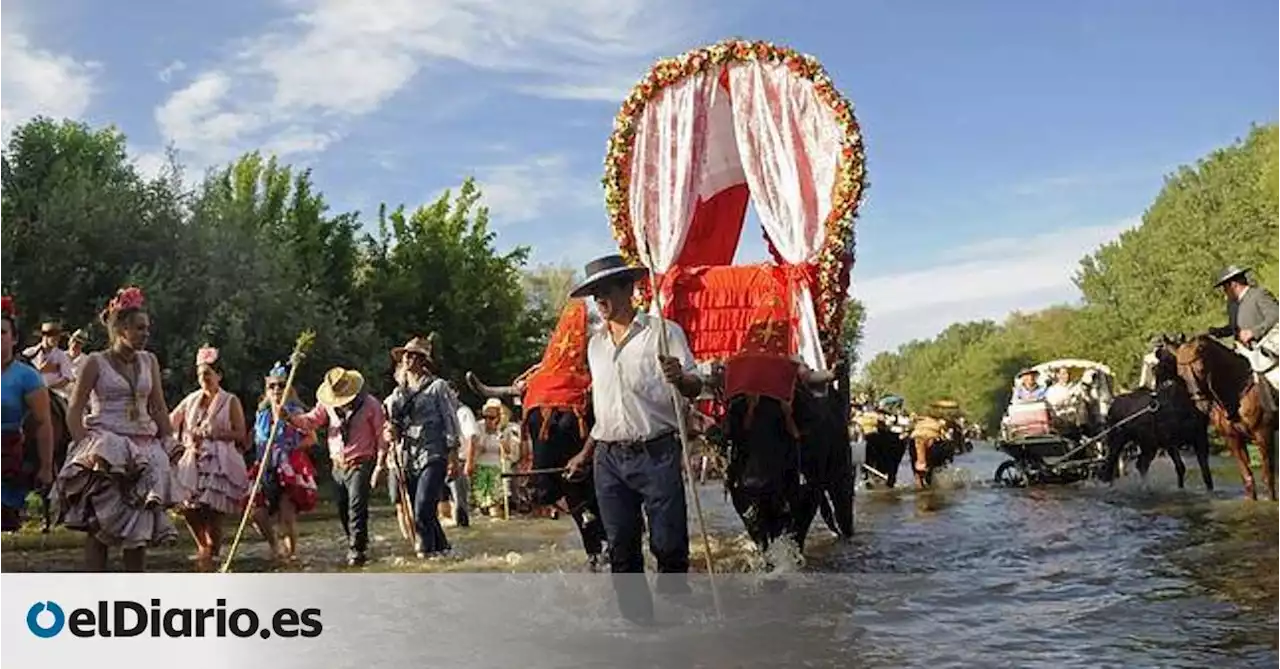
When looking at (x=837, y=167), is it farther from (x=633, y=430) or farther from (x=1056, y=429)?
(x=1056, y=429)

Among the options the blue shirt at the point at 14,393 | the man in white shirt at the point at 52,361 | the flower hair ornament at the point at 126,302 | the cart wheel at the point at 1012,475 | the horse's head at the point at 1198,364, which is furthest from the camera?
the cart wheel at the point at 1012,475

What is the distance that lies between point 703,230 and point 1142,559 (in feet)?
18.8

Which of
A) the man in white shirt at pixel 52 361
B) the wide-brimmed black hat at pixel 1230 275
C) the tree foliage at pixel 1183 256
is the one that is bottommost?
the man in white shirt at pixel 52 361

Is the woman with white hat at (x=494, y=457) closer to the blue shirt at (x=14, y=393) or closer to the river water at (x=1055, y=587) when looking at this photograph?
the river water at (x=1055, y=587)

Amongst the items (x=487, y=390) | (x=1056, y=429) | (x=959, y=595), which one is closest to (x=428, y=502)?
(x=487, y=390)

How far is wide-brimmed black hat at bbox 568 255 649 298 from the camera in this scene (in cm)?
641

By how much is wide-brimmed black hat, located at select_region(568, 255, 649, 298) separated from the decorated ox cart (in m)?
3.37

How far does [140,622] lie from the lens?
626cm

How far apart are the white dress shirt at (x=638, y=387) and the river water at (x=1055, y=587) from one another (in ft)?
4.30

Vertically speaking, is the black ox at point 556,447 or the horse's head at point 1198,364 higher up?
the horse's head at point 1198,364

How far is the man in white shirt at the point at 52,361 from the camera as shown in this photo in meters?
12.2

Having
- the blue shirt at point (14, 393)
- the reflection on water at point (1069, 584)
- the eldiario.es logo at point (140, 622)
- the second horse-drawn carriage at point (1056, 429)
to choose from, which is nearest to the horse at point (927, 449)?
the second horse-drawn carriage at point (1056, 429)

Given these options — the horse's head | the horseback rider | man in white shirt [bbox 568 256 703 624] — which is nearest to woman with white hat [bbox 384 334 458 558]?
man in white shirt [bbox 568 256 703 624]

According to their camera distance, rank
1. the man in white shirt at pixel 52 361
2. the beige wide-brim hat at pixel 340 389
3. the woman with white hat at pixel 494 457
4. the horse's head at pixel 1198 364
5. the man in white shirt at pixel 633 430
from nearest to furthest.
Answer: the man in white shirt at pixel 633 430 → the beige wide-brim hat at pixel 340 389 → the man in white shirt at pixel 52 361 → the horse's head at pixel 1198 364 → the woman with white hat at pixel 494 457
